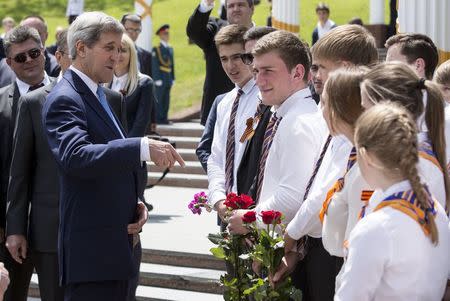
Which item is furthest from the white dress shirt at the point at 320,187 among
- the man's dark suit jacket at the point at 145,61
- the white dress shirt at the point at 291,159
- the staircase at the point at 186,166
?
the man's dark suit jacket at the point at 145,61

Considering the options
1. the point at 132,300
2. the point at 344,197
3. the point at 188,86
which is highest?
the point at 344,197

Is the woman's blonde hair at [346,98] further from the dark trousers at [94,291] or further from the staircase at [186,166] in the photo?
the staircase at [186,166]

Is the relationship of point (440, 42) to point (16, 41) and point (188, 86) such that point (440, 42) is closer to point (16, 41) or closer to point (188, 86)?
point (16, 41)

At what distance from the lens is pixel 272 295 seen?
454 cm

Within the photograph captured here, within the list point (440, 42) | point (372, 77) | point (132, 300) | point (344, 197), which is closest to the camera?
point (372, 77)

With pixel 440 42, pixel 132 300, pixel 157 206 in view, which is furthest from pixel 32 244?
pixel 157 206

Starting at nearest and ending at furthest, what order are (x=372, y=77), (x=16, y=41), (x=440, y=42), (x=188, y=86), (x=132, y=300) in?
(x=372, y=77)
(x=132, y=300)
(x=16, y=41)
(x=440, y=42)
(x=188, y=86)

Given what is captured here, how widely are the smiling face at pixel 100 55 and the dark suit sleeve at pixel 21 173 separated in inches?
36.1

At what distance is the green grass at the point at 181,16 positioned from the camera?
78.3ft

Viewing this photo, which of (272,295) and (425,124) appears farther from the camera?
(272,295)

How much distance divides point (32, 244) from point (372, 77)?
118 inches

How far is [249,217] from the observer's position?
465 centimetres

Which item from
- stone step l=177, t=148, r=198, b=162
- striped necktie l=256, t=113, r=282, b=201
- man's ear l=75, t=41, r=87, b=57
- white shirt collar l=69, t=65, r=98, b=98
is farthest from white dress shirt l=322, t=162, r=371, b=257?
stone step l=177, t=148, r=198, b=162

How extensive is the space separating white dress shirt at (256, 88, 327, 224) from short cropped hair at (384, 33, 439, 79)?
733mm
